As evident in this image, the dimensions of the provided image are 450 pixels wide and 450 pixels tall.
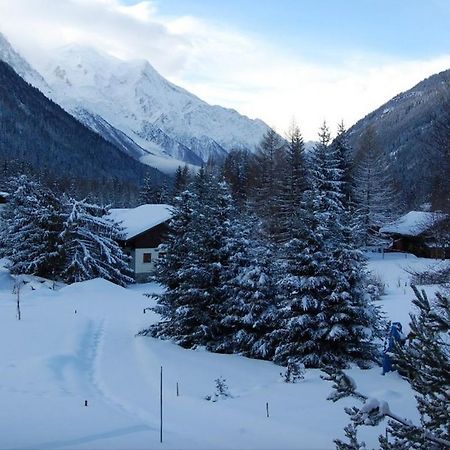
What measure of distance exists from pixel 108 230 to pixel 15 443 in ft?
105

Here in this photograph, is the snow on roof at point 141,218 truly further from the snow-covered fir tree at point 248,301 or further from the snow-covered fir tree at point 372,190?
the snow-covered fir tree at point 248,301

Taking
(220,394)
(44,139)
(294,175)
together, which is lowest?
(220,394)

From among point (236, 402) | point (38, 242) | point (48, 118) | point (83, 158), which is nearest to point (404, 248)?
point (38, 242)

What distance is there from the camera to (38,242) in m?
34.3

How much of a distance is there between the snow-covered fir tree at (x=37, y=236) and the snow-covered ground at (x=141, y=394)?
550 inches

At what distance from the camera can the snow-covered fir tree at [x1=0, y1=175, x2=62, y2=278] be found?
33.7 m

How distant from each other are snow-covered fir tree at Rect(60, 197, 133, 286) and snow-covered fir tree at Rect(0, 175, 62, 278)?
2.20ft

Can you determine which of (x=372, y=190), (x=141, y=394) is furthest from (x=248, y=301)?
(x=372, y=190)

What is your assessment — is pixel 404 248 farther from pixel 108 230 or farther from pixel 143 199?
pixel 143 199

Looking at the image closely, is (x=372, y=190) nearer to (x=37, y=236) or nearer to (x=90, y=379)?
(x=37, y=236)

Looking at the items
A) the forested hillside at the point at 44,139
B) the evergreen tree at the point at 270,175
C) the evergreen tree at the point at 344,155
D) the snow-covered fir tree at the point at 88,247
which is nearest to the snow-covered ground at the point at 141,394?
the snow-covered fir tree at the point at 88,247

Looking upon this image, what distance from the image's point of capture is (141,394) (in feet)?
37.6

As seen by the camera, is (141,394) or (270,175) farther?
(270,175)

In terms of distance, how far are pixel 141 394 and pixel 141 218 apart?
106 feet
